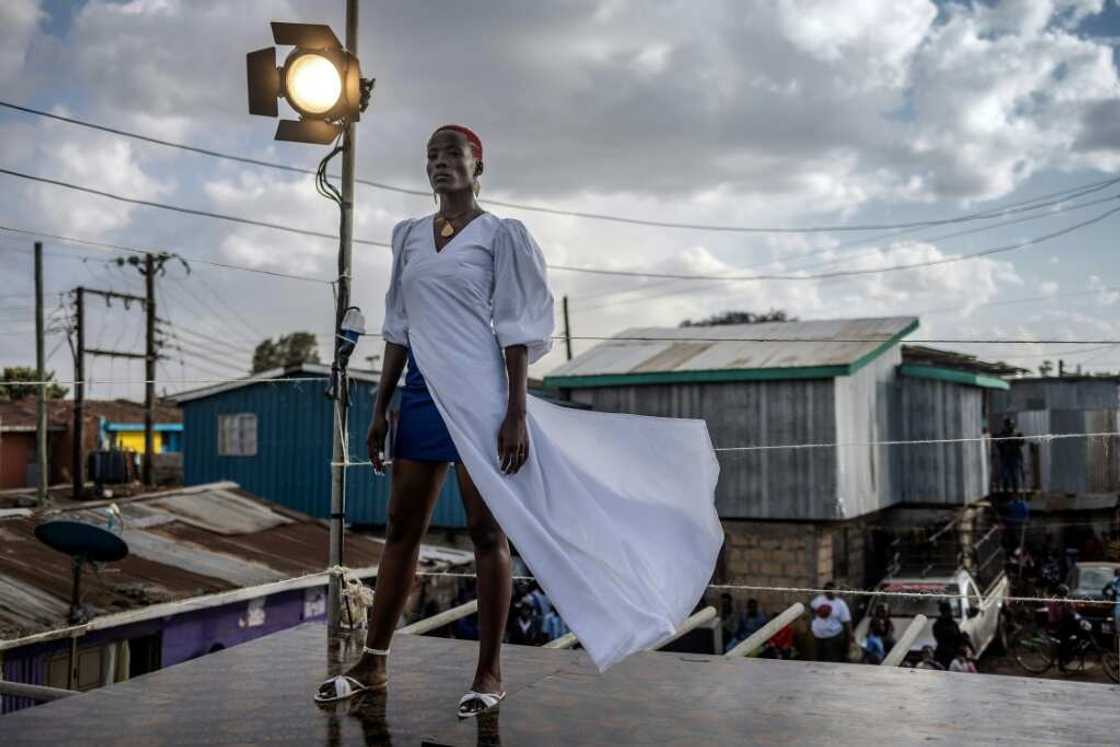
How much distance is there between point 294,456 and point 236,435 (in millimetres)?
1518

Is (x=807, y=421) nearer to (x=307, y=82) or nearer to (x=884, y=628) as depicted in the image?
(x=884, y=628)

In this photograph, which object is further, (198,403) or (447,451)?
(198,403)

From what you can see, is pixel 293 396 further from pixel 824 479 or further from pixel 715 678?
pixel 715 678

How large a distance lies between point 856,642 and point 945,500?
225 inches

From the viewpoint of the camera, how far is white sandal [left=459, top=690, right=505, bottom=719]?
267 cm

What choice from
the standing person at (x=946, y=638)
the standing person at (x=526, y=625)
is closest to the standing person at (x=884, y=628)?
the standing person at (x=946, y=638)

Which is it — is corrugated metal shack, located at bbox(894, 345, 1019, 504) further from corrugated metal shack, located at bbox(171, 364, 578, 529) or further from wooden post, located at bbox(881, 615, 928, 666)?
wooden post, located at bbox(881, 615, 928, 666)

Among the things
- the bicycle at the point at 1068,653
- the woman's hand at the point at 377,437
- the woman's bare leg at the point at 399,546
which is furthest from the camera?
the bicycle at the point at 1068,653

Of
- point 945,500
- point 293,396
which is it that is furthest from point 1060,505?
point 293,396

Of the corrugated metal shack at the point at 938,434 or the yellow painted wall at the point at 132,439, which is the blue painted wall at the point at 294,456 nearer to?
the corrugated metal shack at the point at 938,434

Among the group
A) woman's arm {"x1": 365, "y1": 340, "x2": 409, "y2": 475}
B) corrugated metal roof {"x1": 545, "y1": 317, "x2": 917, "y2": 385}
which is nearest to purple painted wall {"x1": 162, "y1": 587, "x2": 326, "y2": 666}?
corrugated metal roof {"x1": 545, "y1": 317, "x2": 917, "y2": 385}

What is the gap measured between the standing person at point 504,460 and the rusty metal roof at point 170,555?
5283mm

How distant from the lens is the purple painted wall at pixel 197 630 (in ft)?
27.3

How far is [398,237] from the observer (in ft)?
9.99
